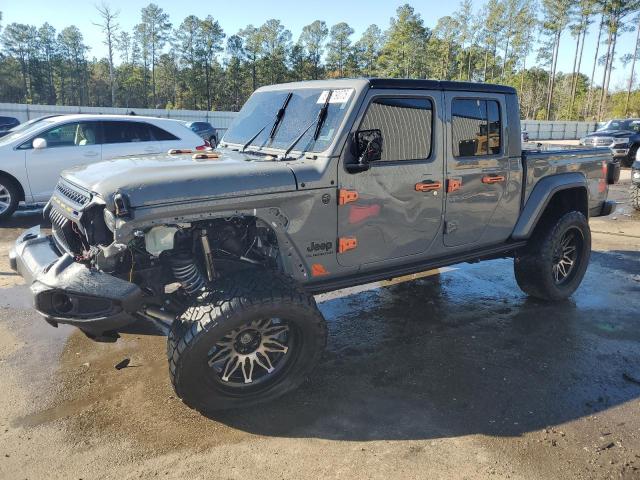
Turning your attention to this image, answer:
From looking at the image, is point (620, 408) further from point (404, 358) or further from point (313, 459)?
point (313, 459)

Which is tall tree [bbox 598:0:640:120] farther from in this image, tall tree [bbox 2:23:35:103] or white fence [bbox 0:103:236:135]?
tall tree [bbox 2:23:35:103]

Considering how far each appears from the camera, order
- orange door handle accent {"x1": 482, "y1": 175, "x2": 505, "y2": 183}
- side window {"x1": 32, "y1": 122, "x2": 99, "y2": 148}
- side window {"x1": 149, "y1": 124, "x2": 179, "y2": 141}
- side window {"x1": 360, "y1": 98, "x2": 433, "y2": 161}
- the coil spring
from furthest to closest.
Result: side window {"x1": 149, "y1": 124, "x2": 179, "y2": 141}
side window {"x1": 32, "y1": 122, "x2": 99, "y2": 148}
orange door handle accent {"x1": 482, "y1": 175, "x2": 505, "y2": 183}
side window {"x1": 360, "y1": 98, "x2": 433, "y2": 161}
the coil spring

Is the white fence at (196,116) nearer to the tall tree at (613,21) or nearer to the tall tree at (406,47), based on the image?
the tall tree at (613,21)

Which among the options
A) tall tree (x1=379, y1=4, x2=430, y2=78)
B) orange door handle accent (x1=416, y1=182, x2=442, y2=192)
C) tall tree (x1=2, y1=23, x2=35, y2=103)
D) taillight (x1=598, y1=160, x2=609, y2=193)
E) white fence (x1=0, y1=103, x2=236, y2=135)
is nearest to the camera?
orange door handle accent (x1=416, y1=182, x2=442, y2=192)

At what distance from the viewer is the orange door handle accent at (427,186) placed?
4012 millimetres

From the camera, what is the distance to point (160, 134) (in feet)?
29.5

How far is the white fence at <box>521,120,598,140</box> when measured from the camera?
1634 inches

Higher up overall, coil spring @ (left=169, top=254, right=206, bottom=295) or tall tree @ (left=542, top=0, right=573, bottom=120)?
tall tree @ (left=542, top=0, right=573, bottom=120)

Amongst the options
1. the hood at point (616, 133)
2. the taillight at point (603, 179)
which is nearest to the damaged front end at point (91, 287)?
the taillight at point (603, 179)

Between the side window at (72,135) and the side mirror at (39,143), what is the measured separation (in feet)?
0.42

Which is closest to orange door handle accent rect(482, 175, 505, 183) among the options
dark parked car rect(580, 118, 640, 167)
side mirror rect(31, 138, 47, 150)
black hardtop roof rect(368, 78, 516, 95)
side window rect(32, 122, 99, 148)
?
black hardtop roof rect(368, 78, 516, 95)

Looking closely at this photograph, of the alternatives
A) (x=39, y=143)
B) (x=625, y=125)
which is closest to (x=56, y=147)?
(x=39, y=143)

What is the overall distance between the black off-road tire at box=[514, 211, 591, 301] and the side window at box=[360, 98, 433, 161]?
1858 mm

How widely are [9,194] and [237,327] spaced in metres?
7.09
